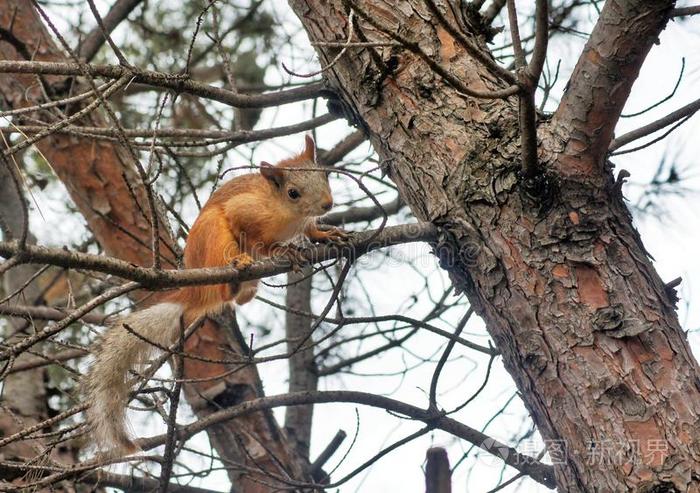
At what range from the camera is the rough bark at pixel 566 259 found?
203 cm

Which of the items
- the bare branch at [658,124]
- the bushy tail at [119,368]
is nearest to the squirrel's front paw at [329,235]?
the bushy tail at [119,368]

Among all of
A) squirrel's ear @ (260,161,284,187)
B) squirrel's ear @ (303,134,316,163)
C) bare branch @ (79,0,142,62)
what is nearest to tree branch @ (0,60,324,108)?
squirrel's ear @ (260,161,284,187)

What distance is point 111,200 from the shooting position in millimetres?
4320

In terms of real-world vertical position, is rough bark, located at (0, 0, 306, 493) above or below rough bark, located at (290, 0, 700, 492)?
above

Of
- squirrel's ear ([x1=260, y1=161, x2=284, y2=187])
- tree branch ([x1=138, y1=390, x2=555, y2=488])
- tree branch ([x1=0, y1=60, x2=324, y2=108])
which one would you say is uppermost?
squirrel's ear ([x1=260, y1=161, x2=284, y2=187])

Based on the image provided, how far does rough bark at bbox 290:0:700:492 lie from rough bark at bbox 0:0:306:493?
1778 mm

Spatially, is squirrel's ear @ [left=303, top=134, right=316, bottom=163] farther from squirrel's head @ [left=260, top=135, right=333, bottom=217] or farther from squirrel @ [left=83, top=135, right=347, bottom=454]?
squirrel's head @ [left=260, top=135, right=333, bottom=217]

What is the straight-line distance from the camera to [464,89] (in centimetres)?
196

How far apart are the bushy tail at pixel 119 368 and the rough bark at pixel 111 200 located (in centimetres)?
59

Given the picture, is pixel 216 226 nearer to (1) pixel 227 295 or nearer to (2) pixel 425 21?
(1) pixel 227 295

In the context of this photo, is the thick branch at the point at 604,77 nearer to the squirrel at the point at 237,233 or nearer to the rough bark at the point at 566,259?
the rough bark at the point at 566,259

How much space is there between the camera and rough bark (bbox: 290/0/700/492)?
6.65 feet

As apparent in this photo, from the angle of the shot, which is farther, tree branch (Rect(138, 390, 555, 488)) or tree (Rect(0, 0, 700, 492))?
tree branch (Rect(138, 390, 555, 488))

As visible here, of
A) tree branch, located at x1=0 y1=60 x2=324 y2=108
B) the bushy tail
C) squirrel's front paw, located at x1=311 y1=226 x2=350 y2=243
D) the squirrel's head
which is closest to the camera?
tree branch, located at x1=0 y1=60 x2=324 y2=108
